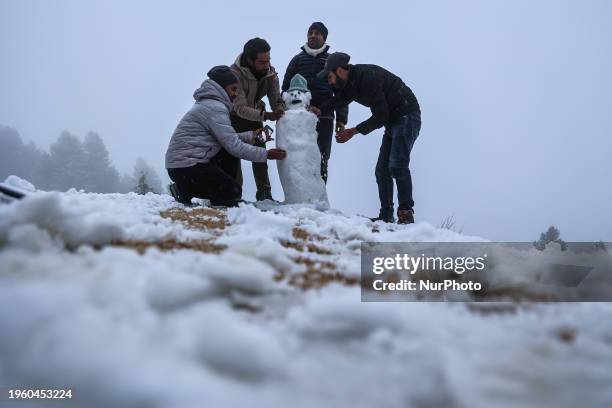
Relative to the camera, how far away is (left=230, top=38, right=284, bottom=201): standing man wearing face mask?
18.4 feet

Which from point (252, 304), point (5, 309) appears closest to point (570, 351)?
point (252, 304)

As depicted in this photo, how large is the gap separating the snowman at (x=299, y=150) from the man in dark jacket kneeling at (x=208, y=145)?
43cm

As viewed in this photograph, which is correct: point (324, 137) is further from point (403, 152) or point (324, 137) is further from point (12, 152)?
point (12, 152)

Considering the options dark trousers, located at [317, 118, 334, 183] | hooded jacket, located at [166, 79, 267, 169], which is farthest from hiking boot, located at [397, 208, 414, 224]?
hooded jacket, located at [166, 79, 267, 169]

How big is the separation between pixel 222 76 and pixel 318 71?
1.63m

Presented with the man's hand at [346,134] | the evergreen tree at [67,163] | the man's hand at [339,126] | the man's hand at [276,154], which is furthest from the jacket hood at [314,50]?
the evergreen tree at [67,163]

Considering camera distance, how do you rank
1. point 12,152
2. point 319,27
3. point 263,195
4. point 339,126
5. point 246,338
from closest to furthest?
point 246,338
point 339,126
point 319,27
point 263,195
point 12,152

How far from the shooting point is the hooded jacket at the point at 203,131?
4.91 meters

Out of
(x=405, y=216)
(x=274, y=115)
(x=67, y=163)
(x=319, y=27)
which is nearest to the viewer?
(x=405, y=216)

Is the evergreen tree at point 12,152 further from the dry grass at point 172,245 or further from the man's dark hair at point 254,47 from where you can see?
the dry grass at point 172,245

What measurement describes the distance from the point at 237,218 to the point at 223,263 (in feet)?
5.67

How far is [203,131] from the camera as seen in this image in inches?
197

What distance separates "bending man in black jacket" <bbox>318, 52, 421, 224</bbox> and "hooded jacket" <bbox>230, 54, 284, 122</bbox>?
0.69m

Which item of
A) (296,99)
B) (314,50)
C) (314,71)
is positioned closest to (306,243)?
(296,99)
